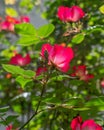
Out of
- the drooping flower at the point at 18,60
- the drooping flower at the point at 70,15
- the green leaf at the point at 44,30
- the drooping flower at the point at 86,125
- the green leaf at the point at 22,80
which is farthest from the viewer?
the drooping flower at the point at 18,60

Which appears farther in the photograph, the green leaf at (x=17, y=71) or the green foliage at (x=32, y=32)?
the green foliage at (x=32, y=32)

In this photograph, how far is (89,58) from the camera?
2.19 m

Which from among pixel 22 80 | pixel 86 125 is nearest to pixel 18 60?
pixel 22 80

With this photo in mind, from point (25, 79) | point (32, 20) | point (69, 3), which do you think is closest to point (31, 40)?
point (25, 79)

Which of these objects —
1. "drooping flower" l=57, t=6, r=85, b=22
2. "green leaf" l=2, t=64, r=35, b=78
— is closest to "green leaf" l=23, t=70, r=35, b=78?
"green leaf" l=2, t=64, r=35, b=78

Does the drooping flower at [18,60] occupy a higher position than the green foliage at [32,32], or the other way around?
the green foliage at [32,32]

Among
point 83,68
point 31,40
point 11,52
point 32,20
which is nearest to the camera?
point 31,40

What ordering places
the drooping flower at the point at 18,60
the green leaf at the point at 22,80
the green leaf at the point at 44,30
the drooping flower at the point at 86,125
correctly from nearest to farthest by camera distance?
the drooping flower at the point at 86,125, the green leaf at the point at 22,80, the green leaf at the point at 44,30, the drooping flower at the point at 18,60

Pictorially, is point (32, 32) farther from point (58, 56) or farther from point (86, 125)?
point (86, 125)

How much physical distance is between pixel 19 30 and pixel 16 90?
3.24ft

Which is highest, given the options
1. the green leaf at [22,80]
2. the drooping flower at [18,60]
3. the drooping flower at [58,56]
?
the drooping flower at [58,56]

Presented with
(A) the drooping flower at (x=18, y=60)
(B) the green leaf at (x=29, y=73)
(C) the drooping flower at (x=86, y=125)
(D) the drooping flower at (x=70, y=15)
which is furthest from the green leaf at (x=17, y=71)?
(A) the drooping flower at (x=18, y=60)

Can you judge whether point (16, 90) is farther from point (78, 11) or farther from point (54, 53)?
point (54, 53)

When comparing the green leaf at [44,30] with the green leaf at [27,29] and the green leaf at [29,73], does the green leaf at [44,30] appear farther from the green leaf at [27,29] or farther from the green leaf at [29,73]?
the green leaf at [29,73]
